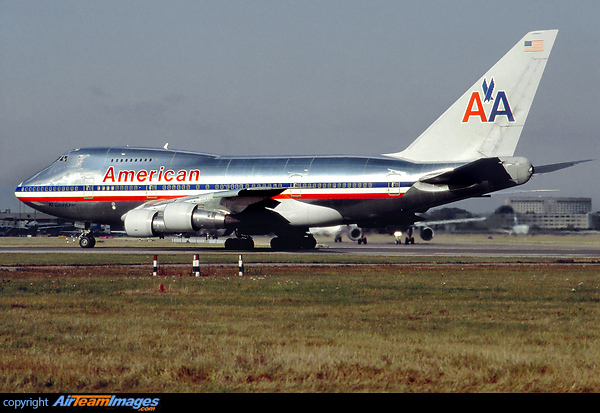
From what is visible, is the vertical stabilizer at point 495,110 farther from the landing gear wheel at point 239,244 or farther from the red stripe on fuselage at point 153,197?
the landing gear wheel at point 239,244

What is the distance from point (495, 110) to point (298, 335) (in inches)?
1289

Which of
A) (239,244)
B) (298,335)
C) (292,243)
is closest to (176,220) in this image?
(239,244)

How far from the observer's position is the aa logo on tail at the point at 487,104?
4150 centimetres

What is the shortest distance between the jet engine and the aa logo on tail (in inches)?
637

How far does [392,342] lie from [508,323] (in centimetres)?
344

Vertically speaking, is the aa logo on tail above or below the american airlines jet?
above

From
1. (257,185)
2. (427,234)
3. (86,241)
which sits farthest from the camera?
(427,234)

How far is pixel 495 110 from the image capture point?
137 ft

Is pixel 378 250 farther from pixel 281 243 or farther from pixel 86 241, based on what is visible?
pixel 86 241

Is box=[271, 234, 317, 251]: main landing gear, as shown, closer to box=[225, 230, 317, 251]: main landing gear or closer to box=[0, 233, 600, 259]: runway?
box=[225, 230, 317, 251]: main landing gear

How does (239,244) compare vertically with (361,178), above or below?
below

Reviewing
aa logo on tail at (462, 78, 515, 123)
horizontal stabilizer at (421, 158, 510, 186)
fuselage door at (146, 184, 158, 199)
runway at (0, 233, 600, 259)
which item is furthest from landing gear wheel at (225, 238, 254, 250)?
aa logo on tail at (462, 78, 515, 123)

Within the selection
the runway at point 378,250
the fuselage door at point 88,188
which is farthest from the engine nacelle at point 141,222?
the fuselage door at point 88,188

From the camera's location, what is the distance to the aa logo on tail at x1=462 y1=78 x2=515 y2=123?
41.5m
